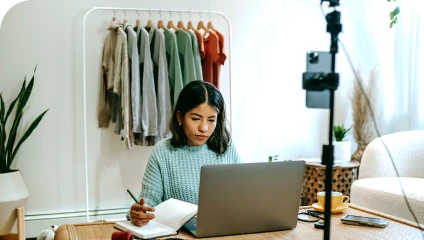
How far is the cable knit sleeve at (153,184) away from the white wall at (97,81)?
170 centimetres

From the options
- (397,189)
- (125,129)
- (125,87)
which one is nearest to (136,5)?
(125,87)

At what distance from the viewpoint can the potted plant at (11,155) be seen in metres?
2.86

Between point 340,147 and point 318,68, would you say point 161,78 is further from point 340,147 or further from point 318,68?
point 318,68

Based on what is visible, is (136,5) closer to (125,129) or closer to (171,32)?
(171,32)

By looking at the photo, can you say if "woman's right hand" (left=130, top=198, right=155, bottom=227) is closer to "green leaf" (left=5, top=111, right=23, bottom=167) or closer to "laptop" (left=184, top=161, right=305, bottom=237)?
"laptop" (left=184, top=161, right=305, bottom=237)

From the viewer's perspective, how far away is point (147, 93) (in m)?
3.20

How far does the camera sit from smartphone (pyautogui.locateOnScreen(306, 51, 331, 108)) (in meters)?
0.95

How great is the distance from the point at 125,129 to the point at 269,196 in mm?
1878

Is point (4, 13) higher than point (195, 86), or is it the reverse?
point (4, 13)

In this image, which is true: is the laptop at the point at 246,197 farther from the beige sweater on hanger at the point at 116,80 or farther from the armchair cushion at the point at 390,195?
the beige sweater on hanger at the point at 116,80

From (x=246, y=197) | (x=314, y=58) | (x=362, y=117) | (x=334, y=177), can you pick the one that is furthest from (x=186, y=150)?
(x=362, y=117)

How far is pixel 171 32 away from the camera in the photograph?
3266 mm

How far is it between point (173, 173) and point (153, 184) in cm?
10

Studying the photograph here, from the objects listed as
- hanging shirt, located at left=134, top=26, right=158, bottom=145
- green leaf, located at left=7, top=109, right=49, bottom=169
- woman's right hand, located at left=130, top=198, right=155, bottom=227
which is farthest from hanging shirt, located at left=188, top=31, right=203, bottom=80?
woman's right hand, located at left=130, top=198, right=155, bottom=227
